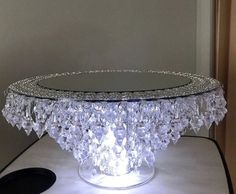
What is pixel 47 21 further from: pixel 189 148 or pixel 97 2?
pixel 189 148

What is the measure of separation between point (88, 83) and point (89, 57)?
1.29ft

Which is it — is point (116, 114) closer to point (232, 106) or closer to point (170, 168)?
point (170, 168)

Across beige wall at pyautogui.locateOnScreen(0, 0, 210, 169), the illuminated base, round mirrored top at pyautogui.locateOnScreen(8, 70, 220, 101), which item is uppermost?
beige wall at pyautogui.locateOnScreen(0, 0, 210, 169)

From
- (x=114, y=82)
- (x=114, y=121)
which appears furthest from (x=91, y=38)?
(x=114, y=121)

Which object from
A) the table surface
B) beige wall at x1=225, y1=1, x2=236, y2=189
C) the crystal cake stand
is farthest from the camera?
beige wall at x1=225, y1=1, x2=236, y2=189

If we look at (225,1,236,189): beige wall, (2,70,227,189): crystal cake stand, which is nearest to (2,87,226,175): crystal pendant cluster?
(2,70,227,189): crystal cake stand

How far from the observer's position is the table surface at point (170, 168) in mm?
680

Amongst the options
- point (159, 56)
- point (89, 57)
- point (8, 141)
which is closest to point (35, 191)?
point (8, 141)

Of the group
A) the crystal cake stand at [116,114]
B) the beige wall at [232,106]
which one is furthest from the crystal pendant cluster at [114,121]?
the beige wall at [232,106]

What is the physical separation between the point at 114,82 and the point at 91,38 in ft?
1.35

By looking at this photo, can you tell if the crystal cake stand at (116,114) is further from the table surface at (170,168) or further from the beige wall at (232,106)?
the beige wall at (232,106)

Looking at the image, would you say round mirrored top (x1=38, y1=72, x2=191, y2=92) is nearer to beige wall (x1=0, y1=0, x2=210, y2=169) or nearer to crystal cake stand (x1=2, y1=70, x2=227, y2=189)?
crystal cake stand (x1=2, y1=70, x2=227, y2=189)

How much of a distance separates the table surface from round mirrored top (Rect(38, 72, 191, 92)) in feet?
0.79

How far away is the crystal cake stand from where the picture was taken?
0.57 m
